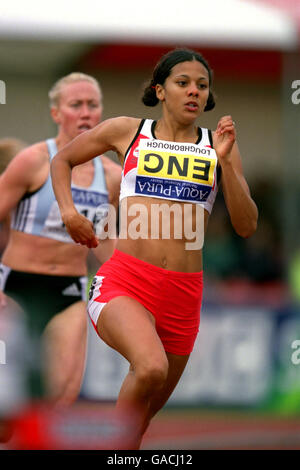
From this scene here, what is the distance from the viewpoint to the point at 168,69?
14.7 feet

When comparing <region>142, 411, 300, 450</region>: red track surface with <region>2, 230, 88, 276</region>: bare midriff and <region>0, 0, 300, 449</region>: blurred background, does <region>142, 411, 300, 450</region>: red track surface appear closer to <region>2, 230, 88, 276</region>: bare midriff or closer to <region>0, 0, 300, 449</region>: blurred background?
<region>0, 0, 300, 449</region>: blurred background

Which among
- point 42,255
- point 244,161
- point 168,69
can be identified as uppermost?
point 244,161

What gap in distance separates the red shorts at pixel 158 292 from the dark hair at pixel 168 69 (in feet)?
2.60

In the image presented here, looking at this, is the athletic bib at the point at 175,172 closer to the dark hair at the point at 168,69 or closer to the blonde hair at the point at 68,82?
the dark hair at the point at 168,69

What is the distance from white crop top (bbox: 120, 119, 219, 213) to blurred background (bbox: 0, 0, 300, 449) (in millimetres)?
607

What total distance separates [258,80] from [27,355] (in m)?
7.46

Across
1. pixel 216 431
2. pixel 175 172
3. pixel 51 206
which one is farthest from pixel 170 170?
pixel 216 431

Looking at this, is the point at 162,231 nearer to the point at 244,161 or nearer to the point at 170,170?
the point at 170,170

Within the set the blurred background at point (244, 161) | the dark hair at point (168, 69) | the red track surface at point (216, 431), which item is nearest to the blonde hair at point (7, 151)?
the blurred background at point (244, 161)

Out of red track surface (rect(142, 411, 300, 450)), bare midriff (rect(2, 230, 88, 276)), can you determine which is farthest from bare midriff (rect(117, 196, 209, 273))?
red track surface (rect(142, 411, 300, 450))

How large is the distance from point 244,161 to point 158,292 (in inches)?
353

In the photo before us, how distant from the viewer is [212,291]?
9172 millimetres
